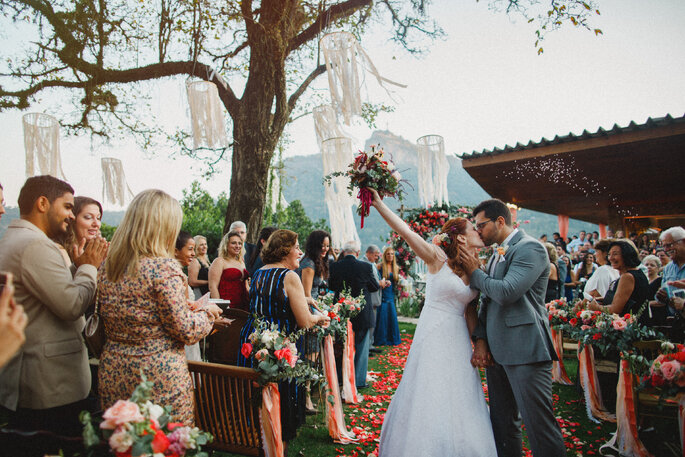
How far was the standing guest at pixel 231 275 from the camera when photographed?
14.4 feet

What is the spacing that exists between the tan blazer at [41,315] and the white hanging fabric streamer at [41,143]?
14.6 feet

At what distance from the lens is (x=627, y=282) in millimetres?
3906

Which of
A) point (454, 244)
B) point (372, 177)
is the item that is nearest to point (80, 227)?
point (372, 177)

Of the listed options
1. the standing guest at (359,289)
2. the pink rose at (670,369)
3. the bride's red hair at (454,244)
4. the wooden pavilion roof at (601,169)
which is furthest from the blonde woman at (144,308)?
the wooden pavilion roof at (601,169)

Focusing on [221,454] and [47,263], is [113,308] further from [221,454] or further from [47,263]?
[221,454]

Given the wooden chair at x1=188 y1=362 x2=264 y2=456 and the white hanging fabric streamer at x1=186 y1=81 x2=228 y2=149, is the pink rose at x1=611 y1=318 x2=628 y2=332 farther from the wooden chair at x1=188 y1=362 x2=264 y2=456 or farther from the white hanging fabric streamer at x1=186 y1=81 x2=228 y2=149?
the white hanging fabric streamer at x1=186 y1=81 x2=228 y2=149

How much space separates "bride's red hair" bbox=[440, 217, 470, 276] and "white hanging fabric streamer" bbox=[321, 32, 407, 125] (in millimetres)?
2352

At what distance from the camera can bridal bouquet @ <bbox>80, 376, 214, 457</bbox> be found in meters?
1.21

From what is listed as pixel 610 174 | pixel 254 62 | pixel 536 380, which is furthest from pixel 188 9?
pixel 610 174

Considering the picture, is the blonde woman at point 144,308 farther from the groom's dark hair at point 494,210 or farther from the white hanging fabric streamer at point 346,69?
the white hanging fabric streamer at point 346,69

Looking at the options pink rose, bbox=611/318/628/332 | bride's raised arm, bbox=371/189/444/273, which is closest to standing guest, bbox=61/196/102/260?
bride's raised arm, bbox=371/189/444/273

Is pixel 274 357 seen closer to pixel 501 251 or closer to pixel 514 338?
pixel 514 338

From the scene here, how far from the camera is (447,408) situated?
2.65m

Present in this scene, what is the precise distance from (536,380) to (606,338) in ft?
5.88
